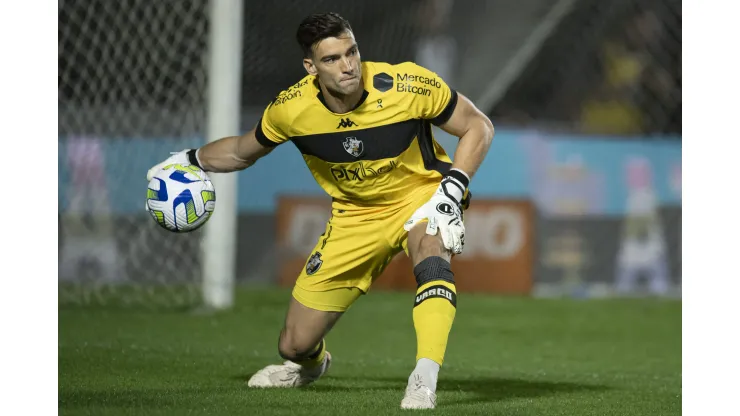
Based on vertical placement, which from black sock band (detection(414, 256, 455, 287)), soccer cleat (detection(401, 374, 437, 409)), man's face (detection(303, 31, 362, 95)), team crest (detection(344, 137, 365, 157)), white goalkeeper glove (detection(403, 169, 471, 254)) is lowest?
soccer cleat (detection(401, 374, 437, 409))

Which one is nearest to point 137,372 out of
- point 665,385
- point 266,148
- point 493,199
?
point 266,148

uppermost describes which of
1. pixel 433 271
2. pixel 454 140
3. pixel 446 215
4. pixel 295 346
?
pixel 454 140

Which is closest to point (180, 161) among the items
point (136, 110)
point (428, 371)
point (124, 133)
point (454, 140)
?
point (428, 371)

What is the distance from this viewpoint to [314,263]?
6445mm

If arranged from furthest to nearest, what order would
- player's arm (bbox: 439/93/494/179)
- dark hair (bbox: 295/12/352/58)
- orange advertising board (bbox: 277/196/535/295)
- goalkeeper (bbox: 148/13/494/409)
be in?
orange advertising board (bbox: 277/196/535/295), player's arm (bbox: 439/93/494/179), dark hair (bbox: 295/12/352/58), goalkeeper (bbox: 148/13/494/409)

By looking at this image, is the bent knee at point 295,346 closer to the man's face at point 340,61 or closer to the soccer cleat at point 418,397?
the soccer cleat at point 418,397

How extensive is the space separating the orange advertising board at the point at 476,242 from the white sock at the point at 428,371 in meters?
7.71

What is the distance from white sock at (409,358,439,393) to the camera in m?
5.29

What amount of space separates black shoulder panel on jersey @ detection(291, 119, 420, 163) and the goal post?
4.77m

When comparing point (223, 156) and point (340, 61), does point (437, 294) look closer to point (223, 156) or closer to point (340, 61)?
point (340, 61)

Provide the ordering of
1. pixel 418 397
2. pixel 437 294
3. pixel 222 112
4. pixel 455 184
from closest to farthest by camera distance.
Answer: pixel 418 397 → pixel 437 294 → pixel 455 184 → pixel 222 112

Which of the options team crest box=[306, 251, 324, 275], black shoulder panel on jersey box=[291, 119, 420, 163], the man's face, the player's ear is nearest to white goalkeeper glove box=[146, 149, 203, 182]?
black shoulder panel on jersey box=[291, 119, 420, 163]

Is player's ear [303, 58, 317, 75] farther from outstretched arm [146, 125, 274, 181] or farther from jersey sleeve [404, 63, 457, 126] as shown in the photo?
outstretched arm [146, 125, 274, 181]

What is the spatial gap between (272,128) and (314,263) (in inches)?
31.3
